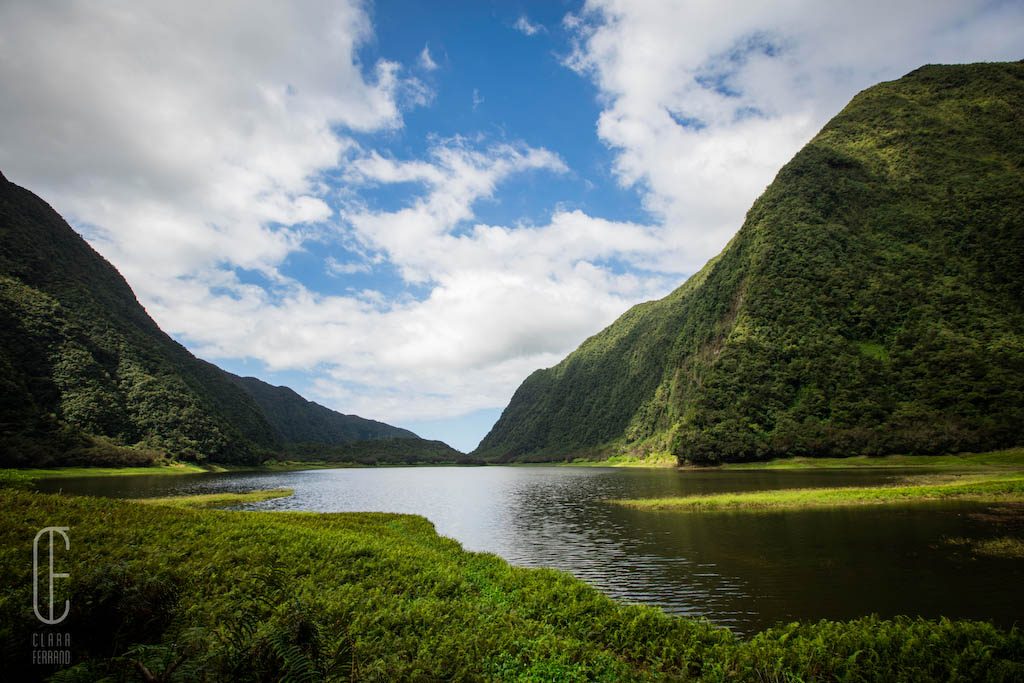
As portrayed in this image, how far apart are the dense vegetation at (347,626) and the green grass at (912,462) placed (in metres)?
102

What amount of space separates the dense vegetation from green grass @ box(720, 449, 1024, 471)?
334 ft

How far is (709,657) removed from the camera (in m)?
13.6

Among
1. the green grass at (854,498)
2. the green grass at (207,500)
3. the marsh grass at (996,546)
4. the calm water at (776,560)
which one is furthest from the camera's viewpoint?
the green grass at (207,500)

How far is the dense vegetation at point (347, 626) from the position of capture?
324 inches

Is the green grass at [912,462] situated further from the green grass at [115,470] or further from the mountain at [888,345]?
the green grass at [115,470]

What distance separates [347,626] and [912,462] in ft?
451

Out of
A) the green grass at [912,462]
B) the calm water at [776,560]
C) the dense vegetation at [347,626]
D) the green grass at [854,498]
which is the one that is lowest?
the green grass at [912,462]

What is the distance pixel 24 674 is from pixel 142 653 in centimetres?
196

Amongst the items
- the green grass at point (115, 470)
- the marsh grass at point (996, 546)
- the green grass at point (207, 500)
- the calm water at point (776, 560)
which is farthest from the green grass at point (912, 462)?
the green grass at point (115, 470)

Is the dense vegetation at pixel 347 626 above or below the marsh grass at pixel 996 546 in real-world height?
above

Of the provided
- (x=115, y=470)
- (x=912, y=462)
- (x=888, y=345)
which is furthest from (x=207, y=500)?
(x=888, y=345)

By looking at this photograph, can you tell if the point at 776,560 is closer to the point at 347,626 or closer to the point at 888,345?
the point at 347,626

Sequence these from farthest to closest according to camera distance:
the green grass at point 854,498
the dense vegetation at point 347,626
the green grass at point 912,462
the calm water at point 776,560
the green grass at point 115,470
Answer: the green grass at point 115,470, the green grass at point 912,462, the green grass at point 854,498, the calm water at point 776,560, the dense vegetation at point 347,626

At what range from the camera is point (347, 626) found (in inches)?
505
